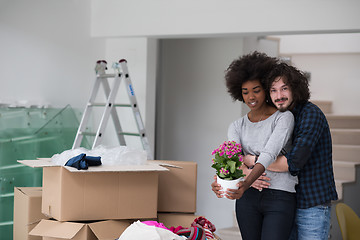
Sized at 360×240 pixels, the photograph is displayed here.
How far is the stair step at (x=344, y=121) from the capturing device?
523 centimetres

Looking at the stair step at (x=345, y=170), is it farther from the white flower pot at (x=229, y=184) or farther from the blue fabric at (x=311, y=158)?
the white flower pot at (x=229, y=184)

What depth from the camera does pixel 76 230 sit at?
8.00 ft

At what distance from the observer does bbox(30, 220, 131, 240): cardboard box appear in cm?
245

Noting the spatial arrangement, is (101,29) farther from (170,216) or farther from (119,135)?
(170,216)

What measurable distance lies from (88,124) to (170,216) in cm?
157

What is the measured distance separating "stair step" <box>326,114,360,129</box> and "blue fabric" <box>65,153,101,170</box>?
3.38 metres

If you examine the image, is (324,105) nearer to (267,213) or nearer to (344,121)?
(344,121)

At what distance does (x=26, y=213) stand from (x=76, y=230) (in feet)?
1.89

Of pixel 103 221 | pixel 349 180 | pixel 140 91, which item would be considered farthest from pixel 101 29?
pixel 349 180

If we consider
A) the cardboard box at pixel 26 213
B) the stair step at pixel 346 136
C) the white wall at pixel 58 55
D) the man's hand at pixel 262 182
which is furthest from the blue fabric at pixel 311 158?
the stair step at pixel 346 136

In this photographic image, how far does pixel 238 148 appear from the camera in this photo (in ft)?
6.60

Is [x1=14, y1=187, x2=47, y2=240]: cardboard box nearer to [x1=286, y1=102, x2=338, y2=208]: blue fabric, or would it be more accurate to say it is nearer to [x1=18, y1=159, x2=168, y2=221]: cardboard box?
[x1=18, y1=159, x2=168, y2=221]: cardboard box

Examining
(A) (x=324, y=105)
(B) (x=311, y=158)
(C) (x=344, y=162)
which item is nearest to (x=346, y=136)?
(C) (x=344, y=162)

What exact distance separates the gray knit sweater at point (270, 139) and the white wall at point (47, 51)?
227 cm
